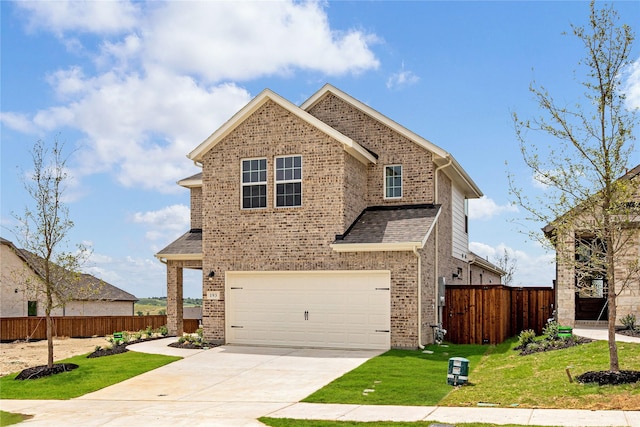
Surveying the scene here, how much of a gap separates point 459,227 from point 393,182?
5.76 m

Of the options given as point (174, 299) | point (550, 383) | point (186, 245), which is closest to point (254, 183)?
point (186, 245)

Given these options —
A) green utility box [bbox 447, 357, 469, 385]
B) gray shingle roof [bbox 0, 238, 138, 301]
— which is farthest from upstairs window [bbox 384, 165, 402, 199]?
gray shingle roof [bbox 0, 238, 138, 301]

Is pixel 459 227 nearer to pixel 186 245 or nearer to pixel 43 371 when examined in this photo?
pixel 186 245

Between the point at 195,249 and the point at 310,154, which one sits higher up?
the point at 310,154

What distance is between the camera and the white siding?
85.3ft

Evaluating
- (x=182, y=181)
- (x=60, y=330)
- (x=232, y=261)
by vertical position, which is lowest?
(x=60, y=330)

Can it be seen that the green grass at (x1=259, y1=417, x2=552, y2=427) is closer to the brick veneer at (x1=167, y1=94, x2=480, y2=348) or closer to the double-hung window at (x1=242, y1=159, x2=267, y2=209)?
the brick veneer at (x1=167, y1=94, x2=480, y2=348)

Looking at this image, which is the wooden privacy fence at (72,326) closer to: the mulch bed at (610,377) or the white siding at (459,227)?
the white siding at (459,227)

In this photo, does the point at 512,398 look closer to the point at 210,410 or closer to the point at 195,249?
the point at 210,410

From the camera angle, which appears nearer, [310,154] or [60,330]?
[310,154]

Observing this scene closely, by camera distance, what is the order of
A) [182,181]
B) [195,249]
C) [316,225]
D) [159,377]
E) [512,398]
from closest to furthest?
[512,398], [159,377], [316,225], [195,249], [182,181]

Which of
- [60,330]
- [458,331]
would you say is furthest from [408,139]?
[60,330]

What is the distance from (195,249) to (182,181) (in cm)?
323

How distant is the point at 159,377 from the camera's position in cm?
1678
